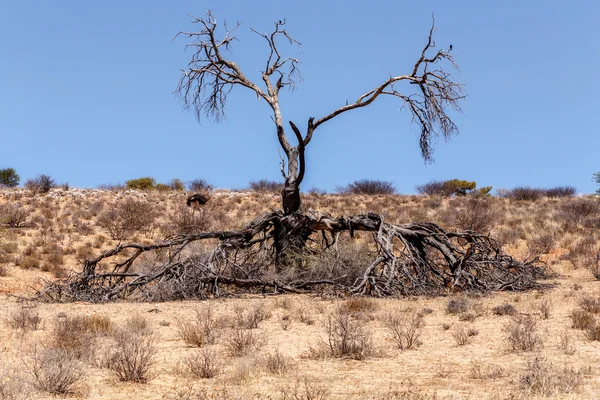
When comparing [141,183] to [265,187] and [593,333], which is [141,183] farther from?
[593,333]

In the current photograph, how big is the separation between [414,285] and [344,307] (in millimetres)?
2559

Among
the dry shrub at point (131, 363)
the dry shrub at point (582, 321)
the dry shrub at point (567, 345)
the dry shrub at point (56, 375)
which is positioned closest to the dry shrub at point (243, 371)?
the dry shrub at point (131, 363)

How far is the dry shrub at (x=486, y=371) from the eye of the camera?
6.52 metres

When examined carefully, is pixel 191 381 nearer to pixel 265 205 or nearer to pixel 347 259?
pixel 347 259

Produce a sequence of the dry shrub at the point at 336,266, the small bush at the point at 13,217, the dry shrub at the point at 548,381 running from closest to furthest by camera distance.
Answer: the dry shrub at the point at 548,381 < the dry shrub at the point at 336,266 < the small bush at the point at 13,217

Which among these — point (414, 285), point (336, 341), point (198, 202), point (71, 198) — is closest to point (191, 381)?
point (336, 341)

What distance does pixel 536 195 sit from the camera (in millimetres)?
41812

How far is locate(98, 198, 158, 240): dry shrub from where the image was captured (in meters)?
24.7

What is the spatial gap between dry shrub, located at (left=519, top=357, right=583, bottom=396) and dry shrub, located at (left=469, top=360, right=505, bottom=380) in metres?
0.31

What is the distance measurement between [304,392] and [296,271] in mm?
8631

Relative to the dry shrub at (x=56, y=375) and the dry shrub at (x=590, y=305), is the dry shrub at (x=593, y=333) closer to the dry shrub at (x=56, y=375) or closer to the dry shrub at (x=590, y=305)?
the dry shrub at (x=590, y=305)

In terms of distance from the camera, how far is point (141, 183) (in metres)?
47.4

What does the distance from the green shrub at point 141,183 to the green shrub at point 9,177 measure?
12589 mm

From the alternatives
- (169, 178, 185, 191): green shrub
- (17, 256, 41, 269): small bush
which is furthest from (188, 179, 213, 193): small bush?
(17, 256, 41, 269): small bush
